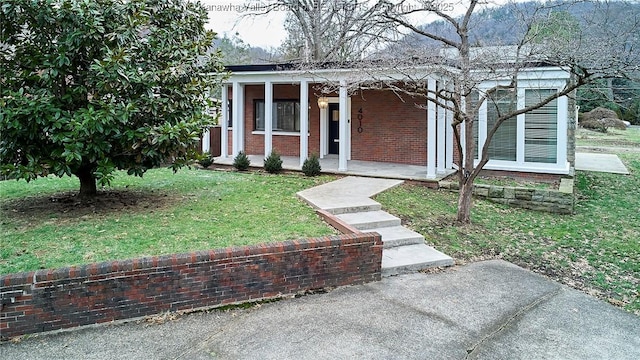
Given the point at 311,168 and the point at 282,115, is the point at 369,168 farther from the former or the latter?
the point at 282,115

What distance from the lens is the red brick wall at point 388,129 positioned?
13.6 metres

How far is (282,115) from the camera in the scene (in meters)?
15.9

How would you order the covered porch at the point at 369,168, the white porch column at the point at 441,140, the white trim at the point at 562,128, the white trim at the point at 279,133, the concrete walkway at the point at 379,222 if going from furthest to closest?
the white trim at the point at 279,133 → the white porch column at the point at 441,140 → the covered porch at the point at 369,168 → the white trim at the point at 562,128 → the concrete walkway at the point at 379,222

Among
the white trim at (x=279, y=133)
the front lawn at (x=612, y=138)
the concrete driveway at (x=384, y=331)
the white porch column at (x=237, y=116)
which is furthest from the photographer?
the front lawn at (x=612, y=138)

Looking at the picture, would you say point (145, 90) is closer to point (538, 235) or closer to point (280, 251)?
point (280, 251)

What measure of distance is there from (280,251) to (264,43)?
31.8 m

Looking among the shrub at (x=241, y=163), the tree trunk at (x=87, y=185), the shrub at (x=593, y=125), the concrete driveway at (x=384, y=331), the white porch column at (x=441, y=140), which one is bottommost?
the concrete driveway at (x=384, y=331)

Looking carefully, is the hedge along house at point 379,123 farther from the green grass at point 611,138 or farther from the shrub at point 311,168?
the green grass at point 611,138

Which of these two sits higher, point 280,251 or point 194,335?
point 280,251

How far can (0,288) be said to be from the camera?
4.14 meters

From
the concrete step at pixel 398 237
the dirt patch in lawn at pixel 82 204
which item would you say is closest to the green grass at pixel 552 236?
the concrete step at pixel 398 237

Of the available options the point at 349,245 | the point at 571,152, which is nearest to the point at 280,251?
the point at 349,245

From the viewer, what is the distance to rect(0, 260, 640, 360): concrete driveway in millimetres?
4062

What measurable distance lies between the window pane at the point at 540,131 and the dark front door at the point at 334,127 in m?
5.94
